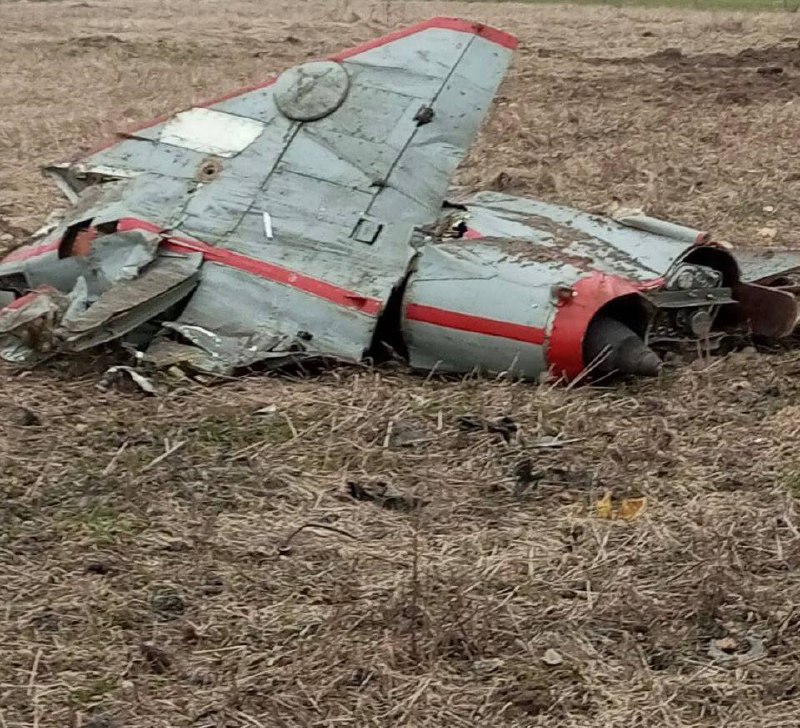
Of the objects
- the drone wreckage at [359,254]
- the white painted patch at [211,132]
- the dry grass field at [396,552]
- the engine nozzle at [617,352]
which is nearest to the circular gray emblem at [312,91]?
the drone wreckage at [359,254]

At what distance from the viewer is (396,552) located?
4641 millimetres

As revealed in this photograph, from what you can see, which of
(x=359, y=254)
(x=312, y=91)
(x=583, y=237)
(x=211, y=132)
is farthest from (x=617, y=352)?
(x=211, y=132)

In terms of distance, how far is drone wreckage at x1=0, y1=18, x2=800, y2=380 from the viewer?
621cm

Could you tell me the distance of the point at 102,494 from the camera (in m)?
5.12

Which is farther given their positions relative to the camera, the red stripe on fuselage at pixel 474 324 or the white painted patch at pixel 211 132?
the white painted patch at pixel 211 132

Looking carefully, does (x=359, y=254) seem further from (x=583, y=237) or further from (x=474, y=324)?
(x=583, y=237)

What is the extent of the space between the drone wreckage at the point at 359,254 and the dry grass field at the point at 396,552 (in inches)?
8.3

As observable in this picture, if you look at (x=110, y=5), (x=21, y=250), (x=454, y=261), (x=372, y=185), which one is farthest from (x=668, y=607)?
(x=110, y=5)

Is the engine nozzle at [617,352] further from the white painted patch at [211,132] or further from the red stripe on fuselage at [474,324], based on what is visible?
the white painted patch at [211,132]

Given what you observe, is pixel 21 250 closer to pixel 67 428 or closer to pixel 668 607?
pixel 67 428

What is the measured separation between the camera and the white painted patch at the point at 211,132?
7.16 meters

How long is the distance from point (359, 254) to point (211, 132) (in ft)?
4.28

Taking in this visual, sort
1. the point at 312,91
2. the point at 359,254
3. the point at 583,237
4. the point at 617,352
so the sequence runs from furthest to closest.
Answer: the point at 312,91 → the point at 583,237 → the point at 359,254 → the point at 617,352

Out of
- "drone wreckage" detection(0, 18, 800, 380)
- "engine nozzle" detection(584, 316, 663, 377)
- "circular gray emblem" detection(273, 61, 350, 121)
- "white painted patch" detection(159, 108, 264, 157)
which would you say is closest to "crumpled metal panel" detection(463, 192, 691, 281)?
"drone wreckage" detection(0, 18, 800, 380)
